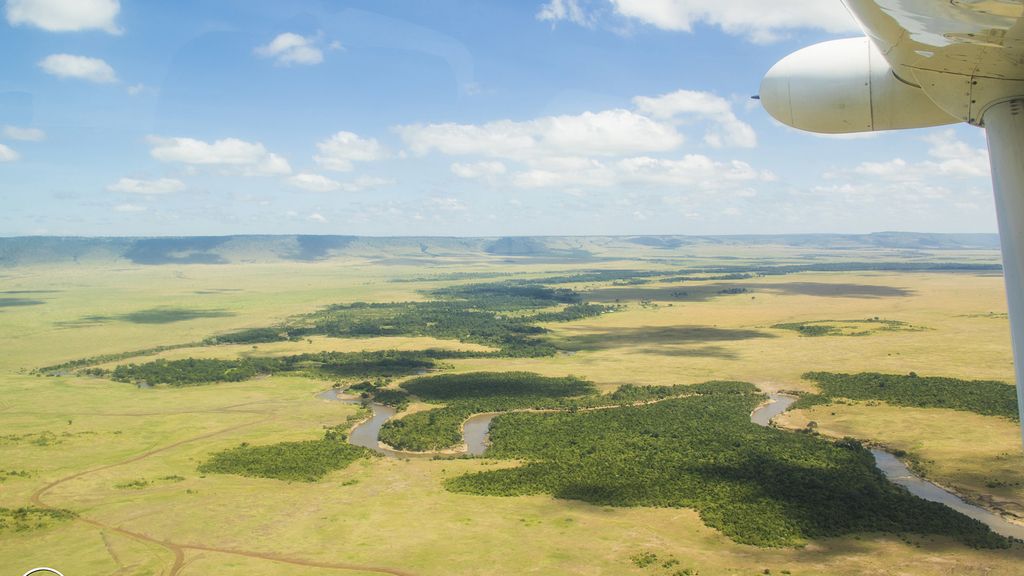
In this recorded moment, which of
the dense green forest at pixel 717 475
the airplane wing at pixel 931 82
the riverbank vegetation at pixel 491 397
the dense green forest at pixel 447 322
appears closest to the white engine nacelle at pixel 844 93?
the airplane wing at pixel 931 82

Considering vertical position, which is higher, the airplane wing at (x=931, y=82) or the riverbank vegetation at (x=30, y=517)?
the airplane wing at (x=931, y=82)

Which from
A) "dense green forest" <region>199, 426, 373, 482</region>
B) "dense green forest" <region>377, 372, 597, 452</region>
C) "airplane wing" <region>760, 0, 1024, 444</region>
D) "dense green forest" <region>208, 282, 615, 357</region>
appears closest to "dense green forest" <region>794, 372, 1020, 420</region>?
"dense green forest" <region>377, 372, 597, 452</region>

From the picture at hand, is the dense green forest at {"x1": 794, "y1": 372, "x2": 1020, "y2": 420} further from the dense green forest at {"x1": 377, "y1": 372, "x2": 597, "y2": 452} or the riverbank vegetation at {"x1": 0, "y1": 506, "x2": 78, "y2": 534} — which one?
the riverbank vegetation at {"x1": 0, "y1": 506, "x2": 78, "y2": 534}

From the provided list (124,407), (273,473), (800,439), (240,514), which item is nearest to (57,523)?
(240,514)

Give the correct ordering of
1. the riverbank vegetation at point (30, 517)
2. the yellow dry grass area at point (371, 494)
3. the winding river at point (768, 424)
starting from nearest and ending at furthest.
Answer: the yellow dry grass area at point (371, 494) → the winding river at point (768, 424) → the riverbank vegetation at point (30, 517)

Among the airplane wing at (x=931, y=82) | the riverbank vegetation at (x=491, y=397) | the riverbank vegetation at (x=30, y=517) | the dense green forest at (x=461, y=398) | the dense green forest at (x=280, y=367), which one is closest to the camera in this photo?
the airplane wing at (x=931, y=82)

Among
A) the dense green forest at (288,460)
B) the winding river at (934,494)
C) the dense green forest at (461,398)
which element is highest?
the dense green forest at (288,460)

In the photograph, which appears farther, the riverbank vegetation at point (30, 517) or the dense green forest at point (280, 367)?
the dense green forest at point (280, 367)

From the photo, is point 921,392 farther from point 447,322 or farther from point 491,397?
point 447,322

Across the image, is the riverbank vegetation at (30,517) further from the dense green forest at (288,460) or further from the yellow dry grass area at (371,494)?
the dense green forest at (288,460)
